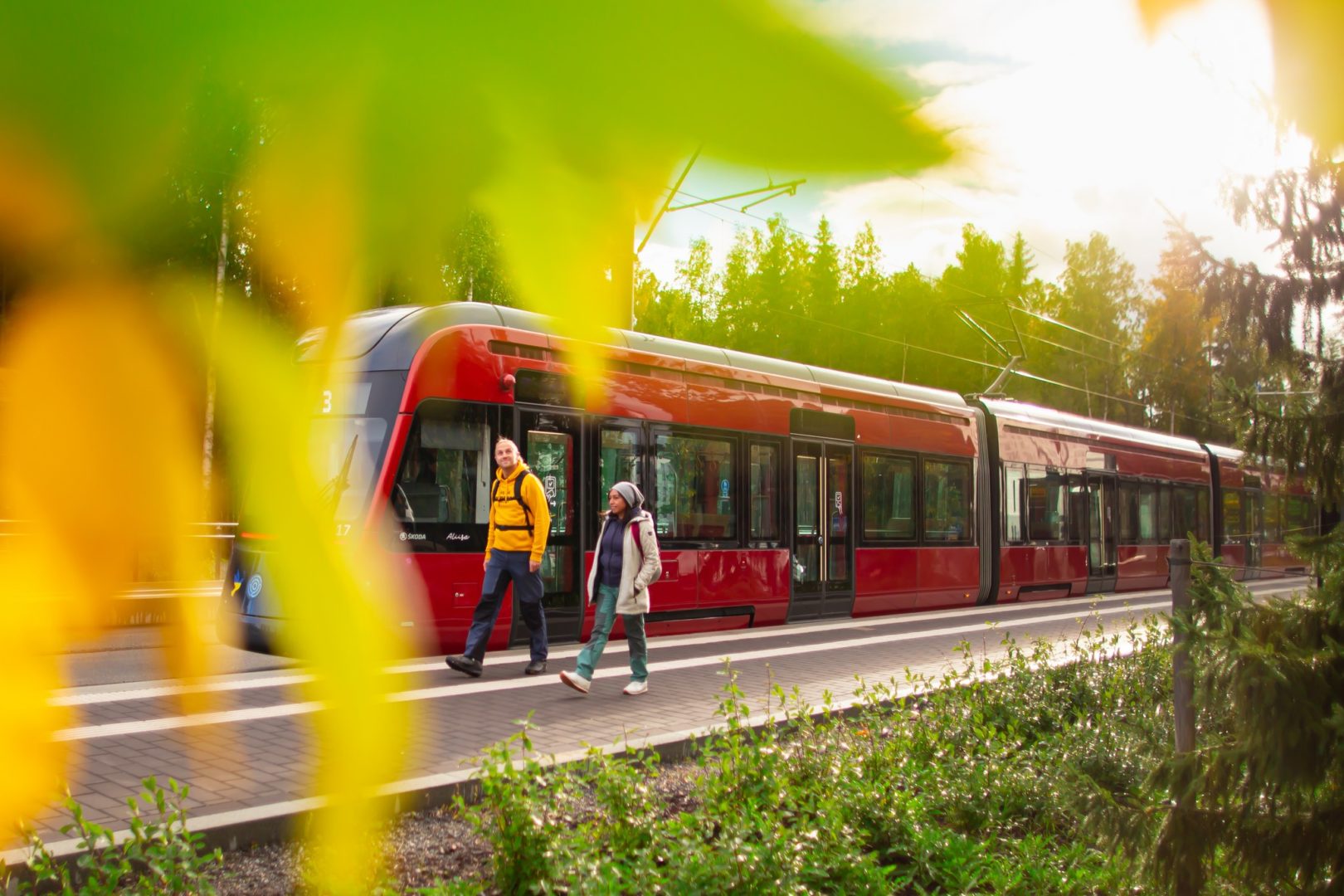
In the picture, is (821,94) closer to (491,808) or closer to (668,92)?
(668,92)

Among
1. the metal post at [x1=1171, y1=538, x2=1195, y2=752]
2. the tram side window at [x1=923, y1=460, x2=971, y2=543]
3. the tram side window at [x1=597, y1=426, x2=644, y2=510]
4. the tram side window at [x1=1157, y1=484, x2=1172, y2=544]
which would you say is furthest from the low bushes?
the tram side window at [x1=1157, y1=484, x2=1172, y2=544]

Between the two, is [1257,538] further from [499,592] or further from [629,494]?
[499,592]

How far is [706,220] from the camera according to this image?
2.70ft

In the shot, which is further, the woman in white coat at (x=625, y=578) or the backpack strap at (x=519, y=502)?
the woman in white coat at (x=625, y=578)

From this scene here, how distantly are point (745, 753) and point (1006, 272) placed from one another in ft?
13.0

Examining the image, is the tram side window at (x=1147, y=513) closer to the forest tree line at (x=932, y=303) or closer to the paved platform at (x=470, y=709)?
the paved platform at (x=470, y=709)

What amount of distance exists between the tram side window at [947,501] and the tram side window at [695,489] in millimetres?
4151

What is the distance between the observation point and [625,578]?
7621mm

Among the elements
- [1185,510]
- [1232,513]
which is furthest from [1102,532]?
[1232,513]

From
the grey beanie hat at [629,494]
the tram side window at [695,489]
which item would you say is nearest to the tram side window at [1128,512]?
the tram side window at [695,489]

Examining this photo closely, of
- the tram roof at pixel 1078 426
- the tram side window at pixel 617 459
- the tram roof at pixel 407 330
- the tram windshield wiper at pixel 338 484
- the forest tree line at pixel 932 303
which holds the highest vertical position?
the tram roof at pixel 1078 426

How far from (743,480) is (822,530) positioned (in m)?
1.74

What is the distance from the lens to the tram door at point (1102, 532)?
18188 millimetres

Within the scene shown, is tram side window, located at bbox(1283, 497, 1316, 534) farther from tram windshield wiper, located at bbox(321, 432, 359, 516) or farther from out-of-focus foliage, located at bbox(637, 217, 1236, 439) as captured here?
tram windshield wiper, located at bbox(321, 432, 359, 516)
